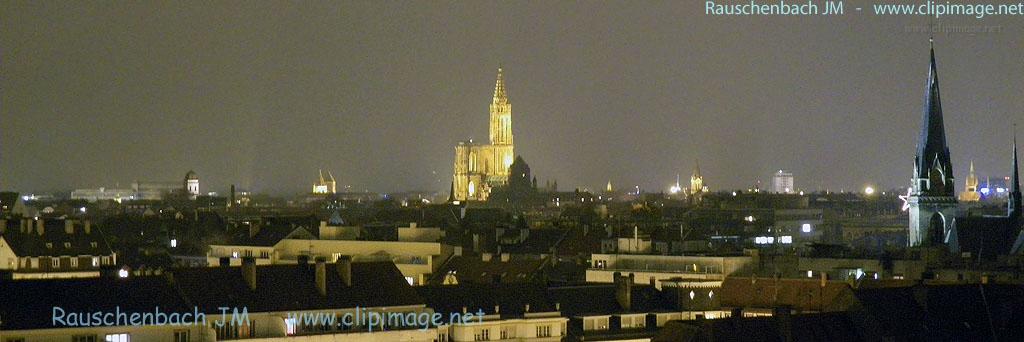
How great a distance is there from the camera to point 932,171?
16288cm

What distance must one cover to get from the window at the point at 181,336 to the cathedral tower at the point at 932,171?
98424 mm

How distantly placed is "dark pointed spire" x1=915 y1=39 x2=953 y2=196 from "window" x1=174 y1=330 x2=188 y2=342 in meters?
101

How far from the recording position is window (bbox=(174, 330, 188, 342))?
67250mm

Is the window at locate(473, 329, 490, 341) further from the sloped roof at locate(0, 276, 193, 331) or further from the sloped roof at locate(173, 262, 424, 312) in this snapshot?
the sloped roof at locate(0, 276, 193, 331)

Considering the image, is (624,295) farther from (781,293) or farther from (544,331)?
(544,331)

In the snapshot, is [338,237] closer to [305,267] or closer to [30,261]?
[30,261]

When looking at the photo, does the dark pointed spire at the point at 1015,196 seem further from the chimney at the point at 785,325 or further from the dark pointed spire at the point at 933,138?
the chimney at the point at 785,325

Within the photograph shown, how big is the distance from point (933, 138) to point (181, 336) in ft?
336

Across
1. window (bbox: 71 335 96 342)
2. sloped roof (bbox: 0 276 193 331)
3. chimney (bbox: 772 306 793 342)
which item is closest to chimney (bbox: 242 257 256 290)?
sloped roof (bbox: 0 276 193 331)

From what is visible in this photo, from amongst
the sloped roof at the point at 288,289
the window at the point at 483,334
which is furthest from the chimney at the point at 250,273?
the window at the point at 483,334

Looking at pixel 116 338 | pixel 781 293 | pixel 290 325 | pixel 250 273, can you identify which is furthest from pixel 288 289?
pixel 781 293

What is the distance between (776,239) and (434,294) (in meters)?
113

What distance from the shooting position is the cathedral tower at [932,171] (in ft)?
527

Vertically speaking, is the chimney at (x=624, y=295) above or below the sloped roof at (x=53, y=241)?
below
